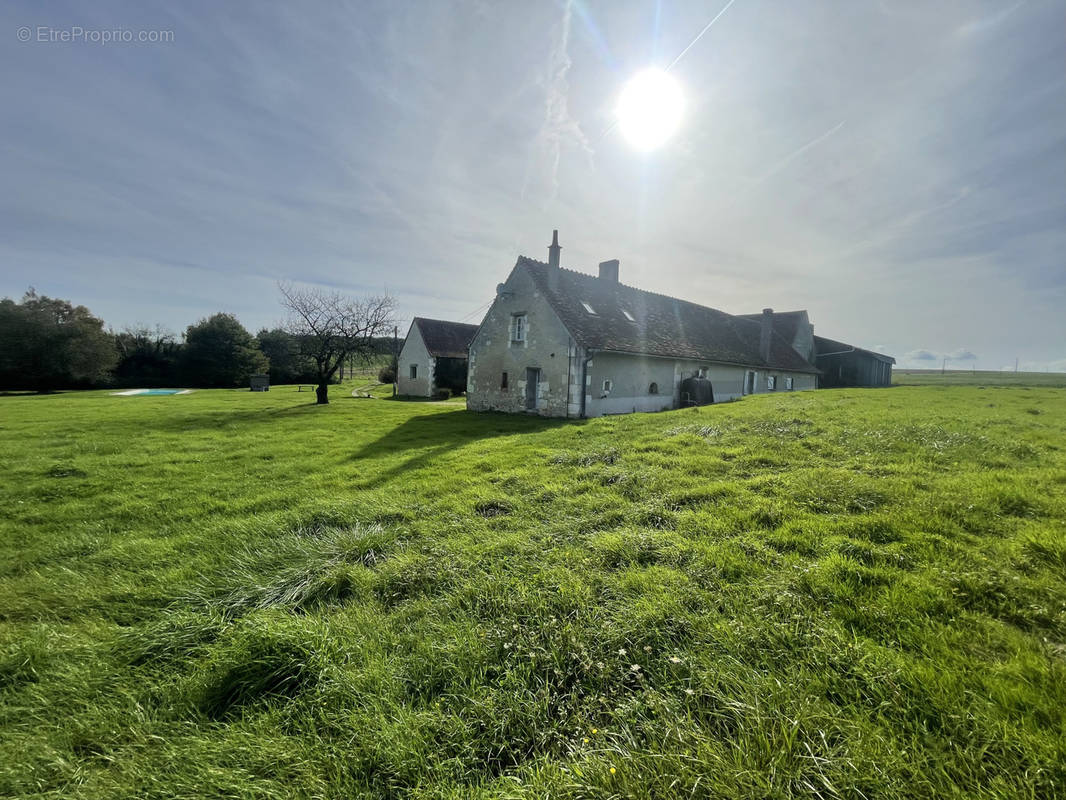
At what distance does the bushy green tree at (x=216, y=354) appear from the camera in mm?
43094

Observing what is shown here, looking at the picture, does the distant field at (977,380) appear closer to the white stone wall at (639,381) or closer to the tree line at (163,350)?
the white stone wall at (639,381)

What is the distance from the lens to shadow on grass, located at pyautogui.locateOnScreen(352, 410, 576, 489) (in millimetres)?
9073

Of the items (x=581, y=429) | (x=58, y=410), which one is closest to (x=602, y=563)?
(x=581, y=429)

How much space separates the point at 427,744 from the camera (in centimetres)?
225

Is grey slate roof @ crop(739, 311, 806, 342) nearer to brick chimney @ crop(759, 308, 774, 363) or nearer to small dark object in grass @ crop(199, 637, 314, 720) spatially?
brick chimney @ crop(759, 308, 774, 363)

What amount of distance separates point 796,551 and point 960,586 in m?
1.05

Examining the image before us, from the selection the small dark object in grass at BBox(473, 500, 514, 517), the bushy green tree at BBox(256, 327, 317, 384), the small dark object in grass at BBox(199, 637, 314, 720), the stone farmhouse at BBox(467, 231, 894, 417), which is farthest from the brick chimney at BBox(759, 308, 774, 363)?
the bushy green tree at BBox(256, 327, 317, 384)

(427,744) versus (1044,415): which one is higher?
(1044,415)

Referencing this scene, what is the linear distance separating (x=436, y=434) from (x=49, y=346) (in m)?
43.9

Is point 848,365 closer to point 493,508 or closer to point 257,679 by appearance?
point 493,508

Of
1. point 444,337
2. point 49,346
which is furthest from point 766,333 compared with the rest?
point 49,346

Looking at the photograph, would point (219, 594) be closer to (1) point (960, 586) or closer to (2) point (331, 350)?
(1) point (960, 586)

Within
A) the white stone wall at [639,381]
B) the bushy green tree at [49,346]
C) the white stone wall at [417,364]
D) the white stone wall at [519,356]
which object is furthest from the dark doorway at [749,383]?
the bushy green tree at [49,346]

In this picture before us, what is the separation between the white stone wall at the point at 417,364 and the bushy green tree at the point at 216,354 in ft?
68.9
